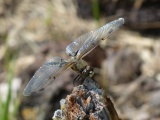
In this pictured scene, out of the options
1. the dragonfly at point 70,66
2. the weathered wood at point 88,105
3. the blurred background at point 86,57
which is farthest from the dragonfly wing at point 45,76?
the blurred background at point 86,57

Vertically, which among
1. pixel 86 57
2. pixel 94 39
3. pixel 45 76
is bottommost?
pixel 45 76

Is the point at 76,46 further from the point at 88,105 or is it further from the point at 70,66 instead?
the point at 88,105

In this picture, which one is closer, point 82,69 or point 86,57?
point 82,69

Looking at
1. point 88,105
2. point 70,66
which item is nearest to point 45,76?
point 70,66

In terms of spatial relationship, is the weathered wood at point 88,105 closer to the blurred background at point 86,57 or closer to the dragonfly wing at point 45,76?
the dragonfly wing at point 45,76

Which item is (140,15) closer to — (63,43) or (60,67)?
(63,43)

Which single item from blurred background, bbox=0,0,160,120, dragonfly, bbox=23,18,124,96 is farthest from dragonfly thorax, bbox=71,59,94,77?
blurred background, bbox=0,0,160,120

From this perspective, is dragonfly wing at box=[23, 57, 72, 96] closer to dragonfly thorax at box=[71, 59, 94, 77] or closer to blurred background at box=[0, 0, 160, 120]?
dragonfly thorax at box=[71, 59, 94, 77]
